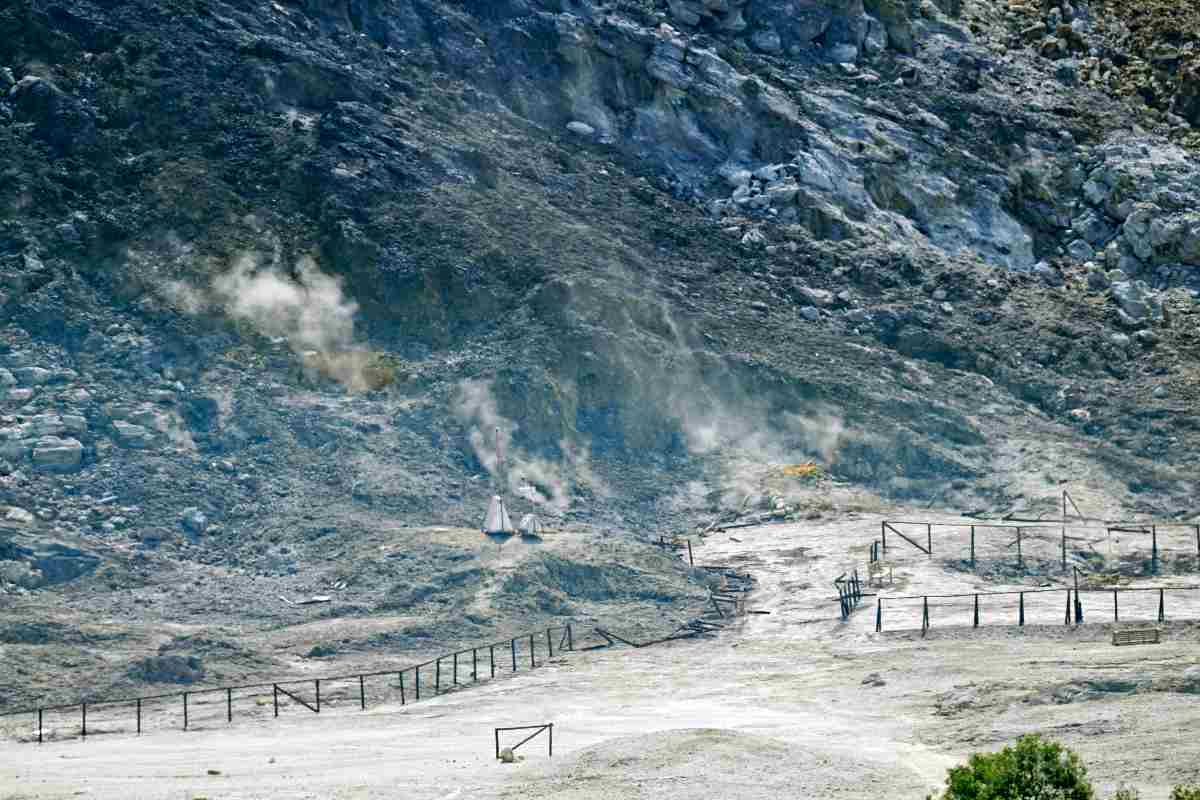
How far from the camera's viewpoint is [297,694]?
46.0 meters

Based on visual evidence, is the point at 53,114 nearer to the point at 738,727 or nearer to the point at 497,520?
the point at 497,520

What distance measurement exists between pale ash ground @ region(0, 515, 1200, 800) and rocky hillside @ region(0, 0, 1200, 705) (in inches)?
462

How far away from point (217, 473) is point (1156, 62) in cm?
5376

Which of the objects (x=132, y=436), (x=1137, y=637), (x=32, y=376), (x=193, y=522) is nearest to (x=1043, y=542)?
(x=1137, y=637)

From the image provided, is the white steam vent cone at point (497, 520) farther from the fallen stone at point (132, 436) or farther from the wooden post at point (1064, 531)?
the wooden post at point (1064, 531)

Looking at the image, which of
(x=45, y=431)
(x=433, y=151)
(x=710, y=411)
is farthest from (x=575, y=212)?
(x=45, y=431)

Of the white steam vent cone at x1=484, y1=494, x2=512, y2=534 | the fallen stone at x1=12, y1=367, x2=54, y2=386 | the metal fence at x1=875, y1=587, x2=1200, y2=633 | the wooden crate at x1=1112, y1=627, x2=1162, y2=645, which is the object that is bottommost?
the wooden crate at x1=1112, y1=627, x2=1162, y2=645

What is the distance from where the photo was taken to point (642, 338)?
67.9 metres

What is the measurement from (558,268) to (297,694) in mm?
27010

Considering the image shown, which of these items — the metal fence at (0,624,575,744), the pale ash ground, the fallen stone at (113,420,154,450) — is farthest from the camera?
the fallen stone at (113,420,154,450)

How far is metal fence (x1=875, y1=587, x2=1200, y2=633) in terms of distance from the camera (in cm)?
4869

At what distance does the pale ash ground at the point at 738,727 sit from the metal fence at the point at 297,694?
807 millimetres


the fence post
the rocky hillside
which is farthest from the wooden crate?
the rocky hillside

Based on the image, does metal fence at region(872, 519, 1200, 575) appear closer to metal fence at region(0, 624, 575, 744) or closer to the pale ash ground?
the pale ash ground
